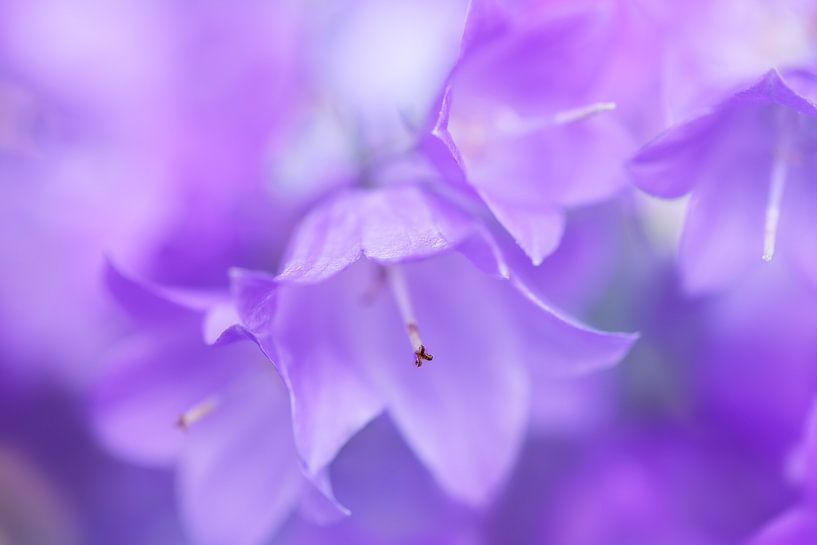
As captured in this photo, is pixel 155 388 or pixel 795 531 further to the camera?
pixel 155 388

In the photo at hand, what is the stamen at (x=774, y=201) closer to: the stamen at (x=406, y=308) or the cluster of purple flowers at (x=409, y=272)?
the cluster of purple flowers at (x=409, y=272)

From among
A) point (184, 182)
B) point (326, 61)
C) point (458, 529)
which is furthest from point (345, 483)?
point (326, 61)

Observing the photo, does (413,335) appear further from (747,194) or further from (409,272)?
(747,194)

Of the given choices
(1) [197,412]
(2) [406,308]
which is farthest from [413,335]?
(1) [197,412]

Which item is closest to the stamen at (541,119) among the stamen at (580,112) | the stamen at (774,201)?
the stamen at (580,112)

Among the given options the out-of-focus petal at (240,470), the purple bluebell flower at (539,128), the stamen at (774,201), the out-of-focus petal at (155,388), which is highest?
the purple bluebell flower at (539,128)

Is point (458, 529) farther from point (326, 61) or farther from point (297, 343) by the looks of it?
point (326, 61)

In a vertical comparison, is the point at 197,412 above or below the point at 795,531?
above
